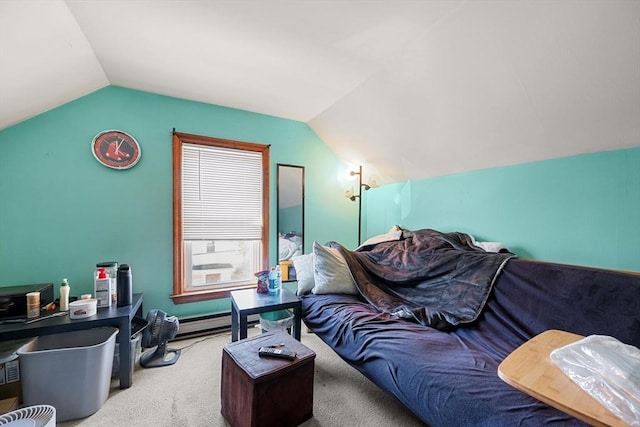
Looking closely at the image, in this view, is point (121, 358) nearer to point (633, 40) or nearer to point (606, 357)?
point (606, 357)

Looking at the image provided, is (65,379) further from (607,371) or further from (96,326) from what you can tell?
(607,371)

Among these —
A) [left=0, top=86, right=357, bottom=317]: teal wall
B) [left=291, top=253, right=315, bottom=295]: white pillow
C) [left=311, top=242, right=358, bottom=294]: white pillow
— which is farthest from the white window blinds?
[left=311, top=242, right=358, bottom=294]: white pillow

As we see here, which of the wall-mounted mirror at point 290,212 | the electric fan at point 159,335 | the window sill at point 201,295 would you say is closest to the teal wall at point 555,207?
the wall-mounted mirror at point 290,212

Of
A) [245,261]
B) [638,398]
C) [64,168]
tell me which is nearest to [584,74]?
[638,398]

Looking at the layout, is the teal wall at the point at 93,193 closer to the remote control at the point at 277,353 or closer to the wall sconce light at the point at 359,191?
the wall sconce light at the point at 359,191

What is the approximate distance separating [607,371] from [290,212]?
2.60 m

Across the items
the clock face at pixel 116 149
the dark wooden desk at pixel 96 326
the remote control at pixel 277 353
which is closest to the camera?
the remote control at pixel 277 353

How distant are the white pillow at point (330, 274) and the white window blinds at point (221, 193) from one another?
91cm

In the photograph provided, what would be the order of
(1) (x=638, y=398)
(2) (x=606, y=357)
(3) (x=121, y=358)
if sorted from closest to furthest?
(1) (x=638, y=398), (2) (x=606, y=357), (3) (x=121, y=358)

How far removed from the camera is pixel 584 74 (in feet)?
4.62

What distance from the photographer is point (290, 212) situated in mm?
3078

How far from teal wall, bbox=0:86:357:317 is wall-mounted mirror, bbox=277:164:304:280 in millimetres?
633

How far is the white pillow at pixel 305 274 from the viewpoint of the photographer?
2422 millimetres

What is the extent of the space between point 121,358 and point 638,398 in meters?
2.52
